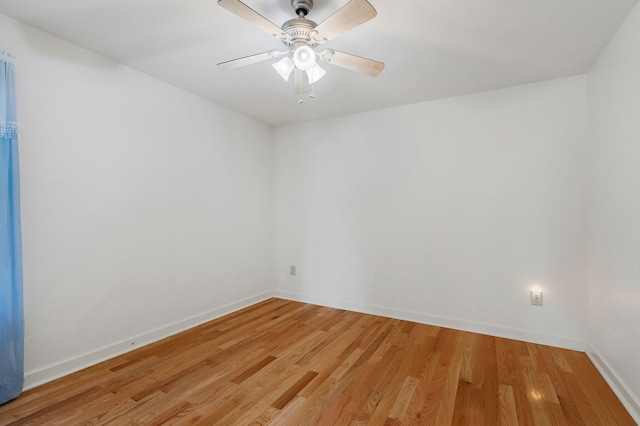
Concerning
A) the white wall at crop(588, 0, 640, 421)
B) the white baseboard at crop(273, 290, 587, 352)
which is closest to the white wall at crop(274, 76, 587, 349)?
the white baseboard at crop(273, 290, 587, 352)

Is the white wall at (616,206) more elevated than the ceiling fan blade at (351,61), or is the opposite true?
the ceiling fan blade at (351,61)

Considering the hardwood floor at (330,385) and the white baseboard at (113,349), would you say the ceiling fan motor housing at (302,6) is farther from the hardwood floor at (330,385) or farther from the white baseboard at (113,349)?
the white baseboard at (113,349)

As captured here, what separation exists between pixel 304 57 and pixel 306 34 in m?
0.11

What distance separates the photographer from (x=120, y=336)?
239 centimetres

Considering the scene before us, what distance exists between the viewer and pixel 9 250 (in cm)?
176

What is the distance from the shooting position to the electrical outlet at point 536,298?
103 inches

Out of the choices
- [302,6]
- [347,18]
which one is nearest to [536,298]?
[347,18]

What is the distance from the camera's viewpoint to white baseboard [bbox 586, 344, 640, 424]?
5.41ft

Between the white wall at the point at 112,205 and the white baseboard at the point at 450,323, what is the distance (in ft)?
3.37

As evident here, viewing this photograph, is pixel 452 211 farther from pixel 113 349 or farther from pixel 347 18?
pixel 113 349

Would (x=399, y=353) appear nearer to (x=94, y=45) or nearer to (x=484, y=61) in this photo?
(x=484, y=61)

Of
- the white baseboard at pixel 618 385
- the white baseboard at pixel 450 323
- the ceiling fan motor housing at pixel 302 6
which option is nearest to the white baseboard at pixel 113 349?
the white baseboard at pixel 450 323

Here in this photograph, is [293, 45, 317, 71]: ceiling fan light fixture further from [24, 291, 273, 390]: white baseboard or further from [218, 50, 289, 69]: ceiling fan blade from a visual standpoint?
[24, 291, 273, 390]: white baseboard

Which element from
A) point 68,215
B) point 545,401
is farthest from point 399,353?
point 68,215
